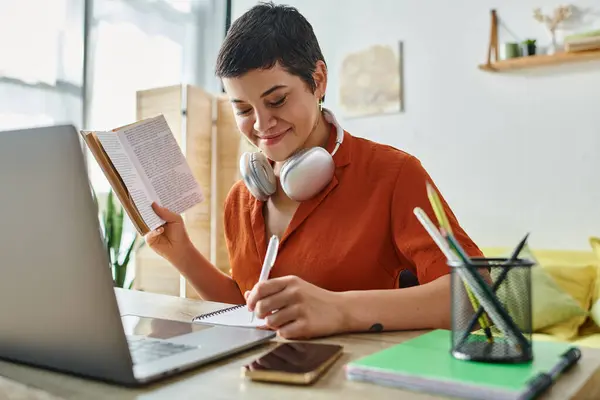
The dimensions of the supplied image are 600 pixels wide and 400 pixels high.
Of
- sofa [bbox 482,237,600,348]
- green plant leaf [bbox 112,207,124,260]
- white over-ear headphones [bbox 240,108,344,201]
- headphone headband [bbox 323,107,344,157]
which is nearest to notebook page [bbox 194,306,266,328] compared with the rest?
white over-ear headphones [bbox 240,108,344,201]

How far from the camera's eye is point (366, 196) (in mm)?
1212

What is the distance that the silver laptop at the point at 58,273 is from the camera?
0.55 meters

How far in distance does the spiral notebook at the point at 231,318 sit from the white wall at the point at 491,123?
2.27 m

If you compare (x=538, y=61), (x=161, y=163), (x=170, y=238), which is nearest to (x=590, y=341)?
(x=538, y=61)

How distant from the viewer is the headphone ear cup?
126cm

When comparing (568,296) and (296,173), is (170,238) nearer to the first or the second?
(296,173)

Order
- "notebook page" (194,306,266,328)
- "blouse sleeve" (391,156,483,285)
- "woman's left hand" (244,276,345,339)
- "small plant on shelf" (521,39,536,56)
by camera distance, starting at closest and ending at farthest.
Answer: "woman's left hand" (244,276,345,339) < "notebook page" (194,306,266,328) < "blouse sleeve" (391,156,483,285) < "small plant on shelf" (521,39,536,56)

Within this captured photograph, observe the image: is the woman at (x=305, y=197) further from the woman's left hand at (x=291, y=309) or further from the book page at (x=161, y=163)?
the woman's left hand at (x=291, y=309)

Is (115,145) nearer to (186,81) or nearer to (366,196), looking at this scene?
(366,196)

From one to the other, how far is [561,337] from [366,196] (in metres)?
1.58

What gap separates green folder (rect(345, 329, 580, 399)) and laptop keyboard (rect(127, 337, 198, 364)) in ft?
0.72

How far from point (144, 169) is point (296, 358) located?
500 millimetres

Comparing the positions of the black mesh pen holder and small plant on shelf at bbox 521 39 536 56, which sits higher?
small plant on shelf at bbox 521 39 536 56

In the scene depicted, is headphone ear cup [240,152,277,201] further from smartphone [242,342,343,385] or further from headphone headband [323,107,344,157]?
smartphone [242,342,343,385]
